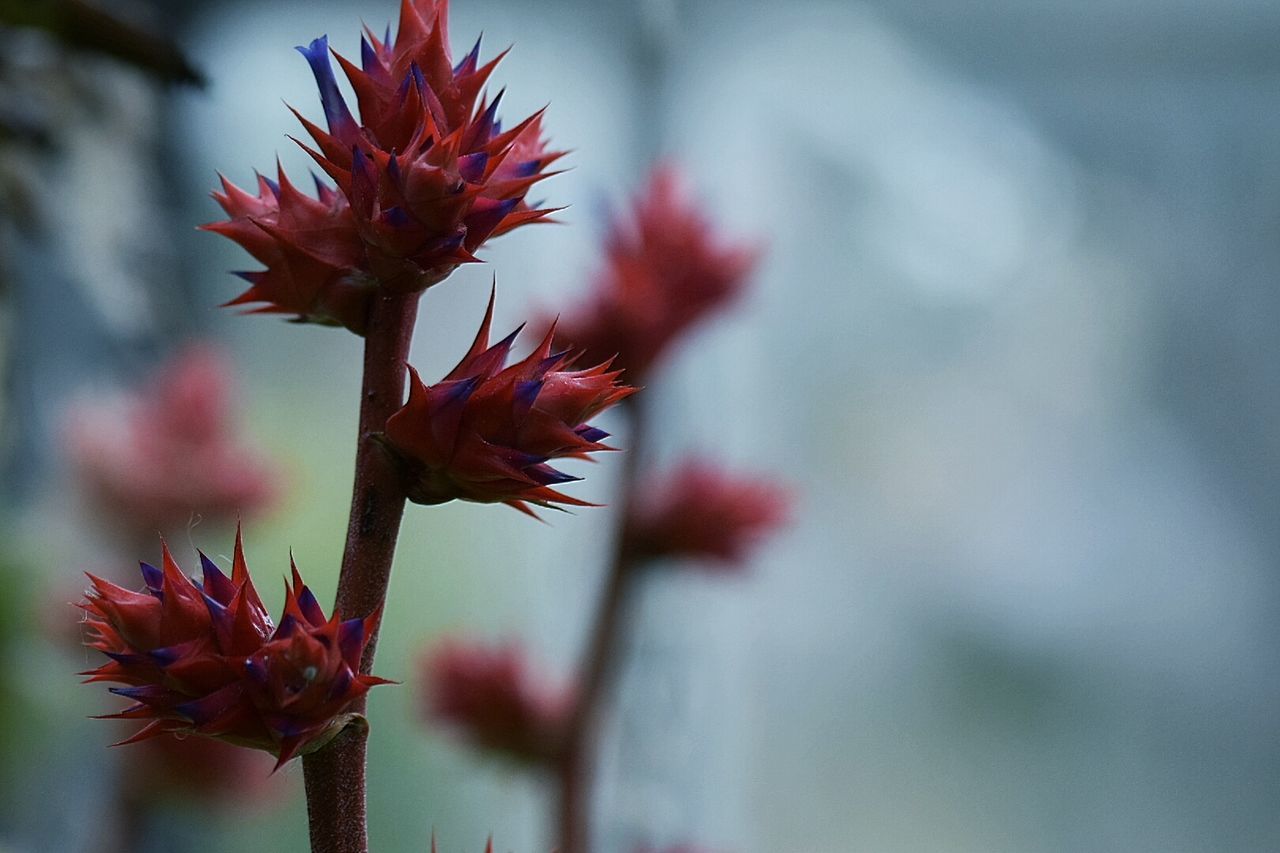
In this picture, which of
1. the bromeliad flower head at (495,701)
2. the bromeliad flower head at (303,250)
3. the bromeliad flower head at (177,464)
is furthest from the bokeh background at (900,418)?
the bromeliad flower head at (303,250)

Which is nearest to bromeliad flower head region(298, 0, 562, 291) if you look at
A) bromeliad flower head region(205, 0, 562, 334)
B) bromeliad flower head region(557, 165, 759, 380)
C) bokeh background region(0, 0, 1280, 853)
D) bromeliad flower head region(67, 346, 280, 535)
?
bromeliad flower head region(205, 0, 562, 334)

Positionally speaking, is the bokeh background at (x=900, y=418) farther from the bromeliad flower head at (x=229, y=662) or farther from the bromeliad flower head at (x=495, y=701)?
the bromeliad flower head at (x=229, y=662)

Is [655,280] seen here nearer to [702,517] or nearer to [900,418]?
[702,517]

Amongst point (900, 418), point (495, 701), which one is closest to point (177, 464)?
point (495, 701)

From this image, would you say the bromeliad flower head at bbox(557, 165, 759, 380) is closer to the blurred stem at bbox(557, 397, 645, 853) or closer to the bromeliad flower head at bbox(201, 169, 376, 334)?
the blurred stem at bbox(557, 397, 645, 853)

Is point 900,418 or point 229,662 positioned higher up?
point 900,418

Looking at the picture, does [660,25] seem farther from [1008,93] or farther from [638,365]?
[638,365]
